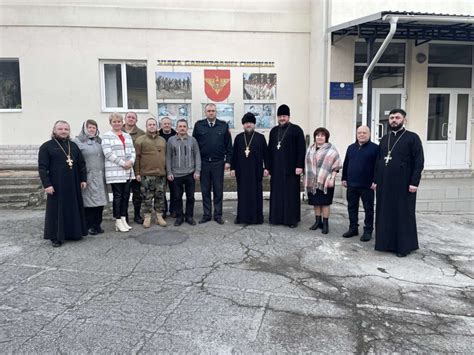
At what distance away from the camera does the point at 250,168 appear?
22.4ft

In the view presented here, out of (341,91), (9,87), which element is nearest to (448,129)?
(341,91)

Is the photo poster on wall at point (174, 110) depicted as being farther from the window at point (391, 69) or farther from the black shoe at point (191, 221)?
the window at point (391, 69)

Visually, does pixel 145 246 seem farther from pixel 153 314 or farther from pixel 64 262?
pixel 153 314

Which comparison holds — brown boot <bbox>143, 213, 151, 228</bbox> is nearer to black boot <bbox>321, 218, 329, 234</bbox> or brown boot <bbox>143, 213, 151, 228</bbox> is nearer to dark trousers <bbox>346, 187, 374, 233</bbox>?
black boot <bbox>321, 218, 329, 234</bbox>

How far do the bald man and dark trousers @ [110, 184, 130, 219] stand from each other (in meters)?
3.50

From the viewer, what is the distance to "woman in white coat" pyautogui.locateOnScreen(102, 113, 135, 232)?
6.00 metres

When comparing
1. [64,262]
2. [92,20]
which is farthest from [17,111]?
[64,262]

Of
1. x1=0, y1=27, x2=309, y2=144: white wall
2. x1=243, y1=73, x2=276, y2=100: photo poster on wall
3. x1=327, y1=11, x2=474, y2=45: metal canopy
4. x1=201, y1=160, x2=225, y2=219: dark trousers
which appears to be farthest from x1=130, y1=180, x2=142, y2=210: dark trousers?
x1=327, y1=11, x2=474, y2=45: metal canopy

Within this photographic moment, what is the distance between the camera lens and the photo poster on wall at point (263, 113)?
32.9 ft

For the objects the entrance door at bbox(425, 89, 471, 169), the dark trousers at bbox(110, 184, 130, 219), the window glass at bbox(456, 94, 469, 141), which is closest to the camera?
the dark trousers at bbox(110, 184, 130, 219)

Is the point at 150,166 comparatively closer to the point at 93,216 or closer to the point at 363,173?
the point at 93,216

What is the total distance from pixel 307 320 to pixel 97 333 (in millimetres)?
1860

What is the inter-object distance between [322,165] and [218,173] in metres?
1.80

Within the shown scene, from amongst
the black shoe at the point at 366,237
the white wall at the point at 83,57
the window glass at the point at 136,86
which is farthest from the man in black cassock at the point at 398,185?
the window glass at the point at 136,86
